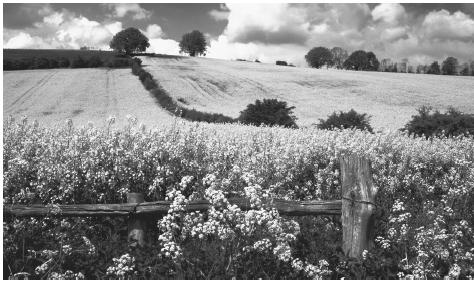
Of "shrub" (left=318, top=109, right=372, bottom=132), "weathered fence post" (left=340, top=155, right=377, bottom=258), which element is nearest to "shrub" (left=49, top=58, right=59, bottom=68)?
"shrub" (left=318, top=109, right=372, bottom=132)

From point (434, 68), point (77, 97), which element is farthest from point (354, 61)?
point (77, 97)

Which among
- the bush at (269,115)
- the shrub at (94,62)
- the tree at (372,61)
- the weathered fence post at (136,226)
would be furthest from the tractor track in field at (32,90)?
the tree at (372,61)

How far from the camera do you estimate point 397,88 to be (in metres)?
47.0

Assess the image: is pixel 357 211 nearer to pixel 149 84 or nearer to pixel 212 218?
pixel 212 218

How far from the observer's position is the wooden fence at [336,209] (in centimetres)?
464

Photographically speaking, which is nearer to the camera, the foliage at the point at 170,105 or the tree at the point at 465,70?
the foliage at the point at 170,105

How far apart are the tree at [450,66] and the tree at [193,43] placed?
4802cm

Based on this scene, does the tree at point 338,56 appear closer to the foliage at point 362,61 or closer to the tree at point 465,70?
the foliage at point 362,61

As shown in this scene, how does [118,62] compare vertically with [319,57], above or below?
below

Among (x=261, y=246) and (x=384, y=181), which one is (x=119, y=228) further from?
(x=384, y=181)

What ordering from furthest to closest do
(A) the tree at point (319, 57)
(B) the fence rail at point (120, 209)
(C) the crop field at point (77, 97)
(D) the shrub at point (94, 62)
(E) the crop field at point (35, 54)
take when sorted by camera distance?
(A) the tree at point (319, 57) < (E) the crop field at point (35, 54) < (D) the shrub at point (94, 62) < (C) the crop field at point (77, 97) < (B) the fence rail at point (120, 209)

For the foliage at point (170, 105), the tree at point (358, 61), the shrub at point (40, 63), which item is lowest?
the foliage at point (170, 105)

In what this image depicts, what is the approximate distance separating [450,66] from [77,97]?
234 feet

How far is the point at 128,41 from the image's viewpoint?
2785 inches
